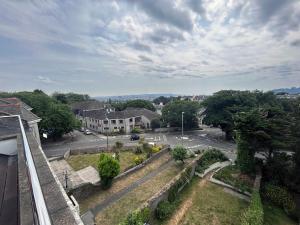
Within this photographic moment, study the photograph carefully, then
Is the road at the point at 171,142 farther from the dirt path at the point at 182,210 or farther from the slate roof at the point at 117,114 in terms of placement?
the dirt path at the point at 182,210

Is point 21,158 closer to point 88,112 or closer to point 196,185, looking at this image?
point 196,185

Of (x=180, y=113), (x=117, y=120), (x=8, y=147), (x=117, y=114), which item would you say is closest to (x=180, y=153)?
(x=8, y=147)

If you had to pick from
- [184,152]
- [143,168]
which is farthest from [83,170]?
[184,152]

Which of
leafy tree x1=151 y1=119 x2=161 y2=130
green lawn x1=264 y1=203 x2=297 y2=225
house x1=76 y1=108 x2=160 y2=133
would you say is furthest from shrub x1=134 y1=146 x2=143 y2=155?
leafy tree x1=151 y1=119 x2=161 y2=130

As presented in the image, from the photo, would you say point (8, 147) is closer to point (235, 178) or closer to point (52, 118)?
point (235, 178)

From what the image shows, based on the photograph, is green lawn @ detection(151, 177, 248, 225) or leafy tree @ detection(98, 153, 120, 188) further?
leafy tree @ detection(98, 153, 120, 188)

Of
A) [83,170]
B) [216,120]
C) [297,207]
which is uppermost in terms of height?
[216,120]

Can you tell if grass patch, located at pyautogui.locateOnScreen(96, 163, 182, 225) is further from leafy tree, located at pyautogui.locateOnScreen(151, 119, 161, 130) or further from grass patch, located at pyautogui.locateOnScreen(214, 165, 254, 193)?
leafy tree, located at pyautogui.locateOnScreen(151, 119, 161, 130)
